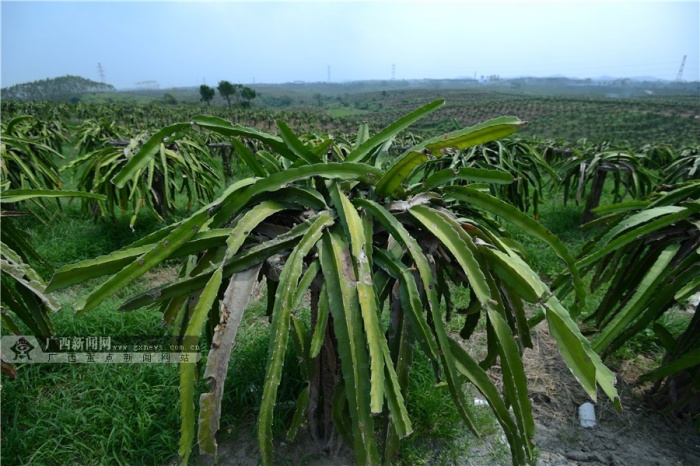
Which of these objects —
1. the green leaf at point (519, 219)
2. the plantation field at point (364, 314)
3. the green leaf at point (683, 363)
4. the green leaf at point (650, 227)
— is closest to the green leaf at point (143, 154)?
the plantation field at point (364, 314)

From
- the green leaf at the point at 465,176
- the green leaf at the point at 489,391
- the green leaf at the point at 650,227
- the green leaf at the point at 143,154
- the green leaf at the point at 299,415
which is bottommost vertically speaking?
the green leaf at the point at 299,415

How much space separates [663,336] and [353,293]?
189 centimetres

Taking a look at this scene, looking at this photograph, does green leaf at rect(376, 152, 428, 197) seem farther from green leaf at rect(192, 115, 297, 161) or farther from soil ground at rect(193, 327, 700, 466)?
soil ground at rect(193, 327, 700, 466)

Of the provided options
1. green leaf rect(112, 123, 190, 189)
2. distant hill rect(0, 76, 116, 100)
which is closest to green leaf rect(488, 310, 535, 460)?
green leaf rect(112, 123, 190, 189)

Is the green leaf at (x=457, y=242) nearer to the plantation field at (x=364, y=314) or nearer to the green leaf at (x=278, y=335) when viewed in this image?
the plantation field at (x=364, y=314)

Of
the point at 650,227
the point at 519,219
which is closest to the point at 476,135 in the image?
the point at 519,219

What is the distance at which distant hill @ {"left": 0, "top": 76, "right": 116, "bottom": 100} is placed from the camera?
71875 mm

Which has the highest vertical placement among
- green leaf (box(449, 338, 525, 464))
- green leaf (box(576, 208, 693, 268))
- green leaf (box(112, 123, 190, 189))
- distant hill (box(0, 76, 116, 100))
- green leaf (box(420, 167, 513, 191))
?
distant hill (box(0, 76, 116, 100))

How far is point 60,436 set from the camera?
1.79 metres

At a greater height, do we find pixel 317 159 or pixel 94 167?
pixel 317 159

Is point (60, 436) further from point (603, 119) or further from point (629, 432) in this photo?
point (603, 119)

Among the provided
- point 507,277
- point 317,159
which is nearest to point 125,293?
point 317,159

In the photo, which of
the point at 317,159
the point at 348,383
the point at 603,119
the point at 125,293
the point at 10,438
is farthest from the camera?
the point at 603,119

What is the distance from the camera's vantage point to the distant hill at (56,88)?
236 feet
